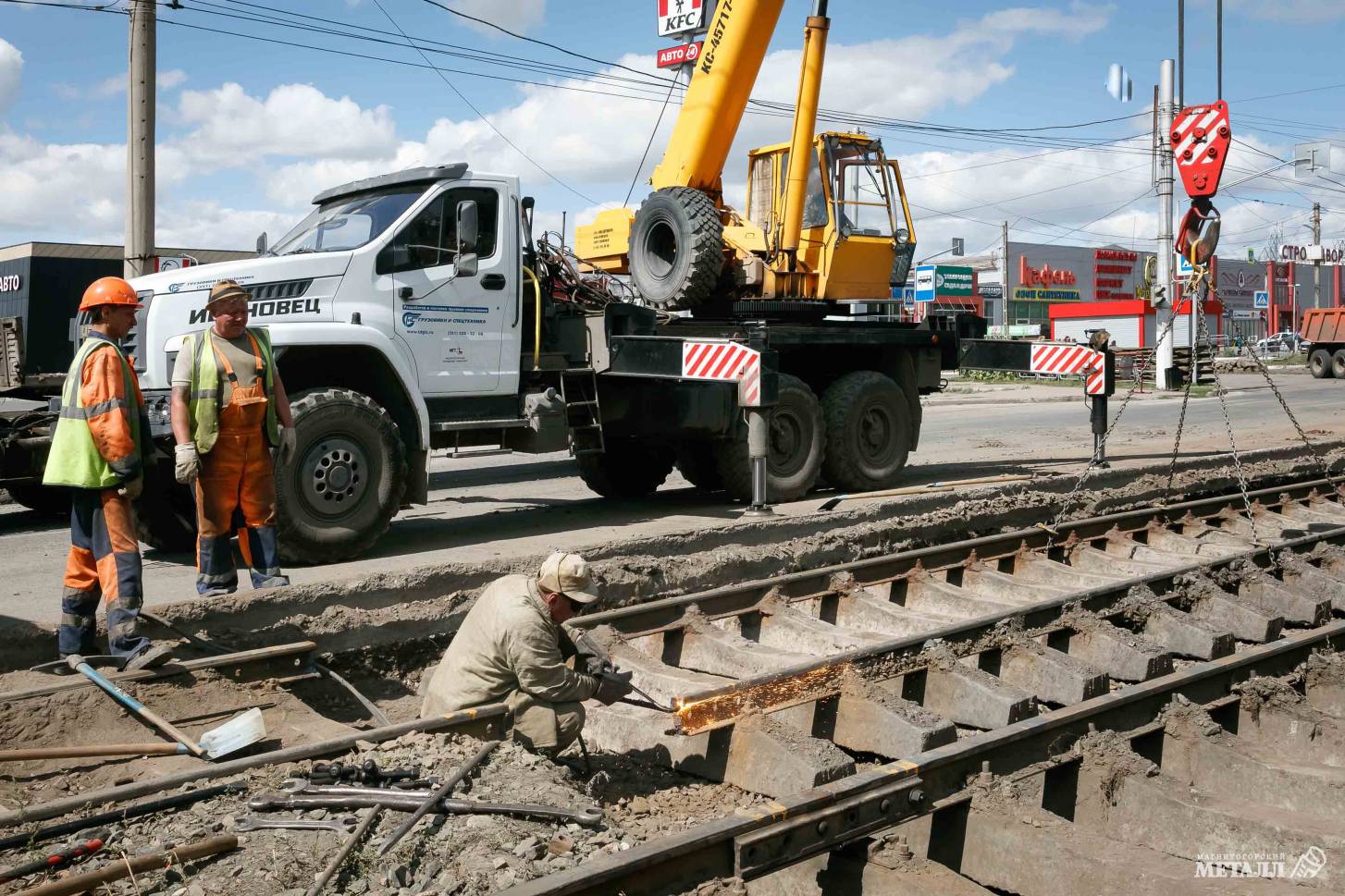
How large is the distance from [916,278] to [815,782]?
2710 cm

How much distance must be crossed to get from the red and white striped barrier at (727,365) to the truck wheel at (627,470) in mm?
2055

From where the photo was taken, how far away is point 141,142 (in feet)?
43.6

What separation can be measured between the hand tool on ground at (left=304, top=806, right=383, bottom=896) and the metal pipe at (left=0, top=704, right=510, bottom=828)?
2.20 ft

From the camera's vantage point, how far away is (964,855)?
14.6 feet

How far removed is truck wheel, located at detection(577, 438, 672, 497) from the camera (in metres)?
11.9

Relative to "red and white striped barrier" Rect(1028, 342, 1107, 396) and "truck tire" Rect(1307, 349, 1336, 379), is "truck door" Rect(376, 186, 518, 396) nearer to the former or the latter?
"red and white striped barrier" Rect(1028, 342, 1107, 396)

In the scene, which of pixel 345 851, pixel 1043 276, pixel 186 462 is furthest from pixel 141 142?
pixel 1043 276

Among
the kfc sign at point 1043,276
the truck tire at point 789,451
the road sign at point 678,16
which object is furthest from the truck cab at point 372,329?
the kfc sign at point 1043,276

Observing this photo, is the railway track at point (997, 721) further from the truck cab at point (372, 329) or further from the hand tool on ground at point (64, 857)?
the truck cab at point (372, 329)

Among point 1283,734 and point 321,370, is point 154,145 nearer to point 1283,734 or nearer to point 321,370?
point 321,370

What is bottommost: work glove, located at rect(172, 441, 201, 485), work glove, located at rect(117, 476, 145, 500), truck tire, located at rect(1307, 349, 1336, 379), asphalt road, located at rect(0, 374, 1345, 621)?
asphalt road, located at rect(0, 374, 1345, 621)

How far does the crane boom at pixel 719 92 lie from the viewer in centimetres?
1209

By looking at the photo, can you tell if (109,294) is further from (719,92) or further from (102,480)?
(719,92)

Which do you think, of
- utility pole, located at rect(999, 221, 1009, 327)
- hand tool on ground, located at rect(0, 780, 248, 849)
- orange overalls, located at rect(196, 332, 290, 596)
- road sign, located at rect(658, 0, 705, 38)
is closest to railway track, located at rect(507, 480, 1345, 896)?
hand tool on ground, located at rect(0, 780, 248, 849)
